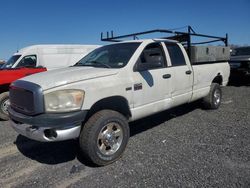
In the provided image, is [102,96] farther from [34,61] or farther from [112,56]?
[34,61]

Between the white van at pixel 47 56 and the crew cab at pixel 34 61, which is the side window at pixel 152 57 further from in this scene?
the white van at pixel 47 56

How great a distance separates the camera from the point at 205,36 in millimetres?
10977

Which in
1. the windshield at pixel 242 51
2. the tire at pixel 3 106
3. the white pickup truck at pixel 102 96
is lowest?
the tire at pixel 3 106

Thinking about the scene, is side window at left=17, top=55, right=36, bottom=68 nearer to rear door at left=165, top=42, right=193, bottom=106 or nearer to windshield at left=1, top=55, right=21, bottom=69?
windshield at left=1, top=55, right=21, bottom=69

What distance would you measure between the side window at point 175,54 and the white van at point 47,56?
5.50 m

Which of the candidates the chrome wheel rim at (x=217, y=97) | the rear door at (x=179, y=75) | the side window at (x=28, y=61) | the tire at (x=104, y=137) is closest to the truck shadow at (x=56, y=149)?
the tire at (x=104, y=137)

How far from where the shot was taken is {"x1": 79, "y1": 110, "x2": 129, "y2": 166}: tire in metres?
3.85

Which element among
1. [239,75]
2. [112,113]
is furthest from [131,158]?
[239,75]

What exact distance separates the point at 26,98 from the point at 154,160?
2.11 meters

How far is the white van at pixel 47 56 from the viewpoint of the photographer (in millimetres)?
9371

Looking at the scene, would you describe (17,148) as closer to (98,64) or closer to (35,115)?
(35,115)

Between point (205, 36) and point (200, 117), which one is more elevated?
point (205, 36)

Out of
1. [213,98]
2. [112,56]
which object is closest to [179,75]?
[112,56]

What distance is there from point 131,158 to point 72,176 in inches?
38.6
